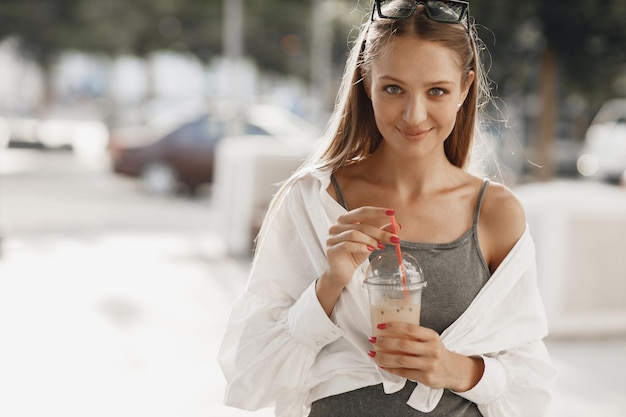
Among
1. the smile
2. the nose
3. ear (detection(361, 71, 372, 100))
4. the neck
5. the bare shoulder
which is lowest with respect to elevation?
the bare shoulder

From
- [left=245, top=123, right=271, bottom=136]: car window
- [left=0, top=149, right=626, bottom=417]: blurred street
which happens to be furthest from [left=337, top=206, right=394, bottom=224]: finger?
[left=245, top=123, right=271, bottom=136]: car window

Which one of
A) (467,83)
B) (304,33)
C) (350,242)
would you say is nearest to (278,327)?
(350,242)

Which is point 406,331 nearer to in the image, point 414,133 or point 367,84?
point 414,133

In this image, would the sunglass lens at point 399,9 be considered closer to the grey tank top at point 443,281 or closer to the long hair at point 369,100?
the long hair at point 369,100

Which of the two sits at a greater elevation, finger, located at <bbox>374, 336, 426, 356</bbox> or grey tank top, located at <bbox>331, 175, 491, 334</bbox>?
grey tank top, located at <bbox>331, 175, 491, 334</bbox>

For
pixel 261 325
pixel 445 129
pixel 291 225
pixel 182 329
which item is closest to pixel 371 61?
pixel 445 129

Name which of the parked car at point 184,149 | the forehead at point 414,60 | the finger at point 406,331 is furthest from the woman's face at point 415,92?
the parked car at point 184,149

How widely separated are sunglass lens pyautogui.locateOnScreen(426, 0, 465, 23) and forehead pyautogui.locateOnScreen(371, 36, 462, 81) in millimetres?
74

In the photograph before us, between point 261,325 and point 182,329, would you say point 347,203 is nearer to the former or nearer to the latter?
point 261,325

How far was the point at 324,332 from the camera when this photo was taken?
2.10m

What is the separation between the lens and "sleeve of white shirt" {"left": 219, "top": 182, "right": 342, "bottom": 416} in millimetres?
2146

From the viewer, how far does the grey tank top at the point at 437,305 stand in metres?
2.13

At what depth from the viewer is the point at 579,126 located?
2481cm

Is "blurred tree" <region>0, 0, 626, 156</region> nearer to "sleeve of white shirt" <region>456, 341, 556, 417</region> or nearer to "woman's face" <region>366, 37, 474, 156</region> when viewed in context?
"woman's face" <region>366, 37, 474, 156</region>
